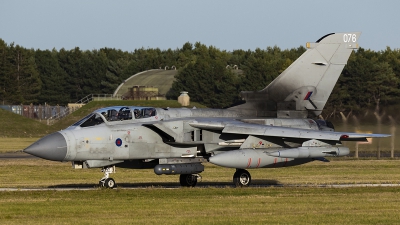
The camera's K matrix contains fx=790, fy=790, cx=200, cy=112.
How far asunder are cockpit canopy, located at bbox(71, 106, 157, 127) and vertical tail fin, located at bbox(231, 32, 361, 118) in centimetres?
362

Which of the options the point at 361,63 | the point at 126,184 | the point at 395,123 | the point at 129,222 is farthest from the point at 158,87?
the point at 129,222

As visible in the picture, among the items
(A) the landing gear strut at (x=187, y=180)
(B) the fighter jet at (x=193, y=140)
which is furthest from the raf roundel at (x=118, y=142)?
(A) the landing gear strut at (x=187, y=180)

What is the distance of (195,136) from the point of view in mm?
23812

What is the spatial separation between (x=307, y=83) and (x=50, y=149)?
9011 millimetres

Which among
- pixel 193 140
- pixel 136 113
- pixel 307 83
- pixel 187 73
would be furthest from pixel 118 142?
pixel 187 73

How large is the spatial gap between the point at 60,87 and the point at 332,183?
350ft

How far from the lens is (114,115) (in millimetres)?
23172

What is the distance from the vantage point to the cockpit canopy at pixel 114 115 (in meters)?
22.9

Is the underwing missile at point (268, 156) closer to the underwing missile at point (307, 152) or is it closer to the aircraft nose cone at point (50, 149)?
the underwing missile at point (307, 152)

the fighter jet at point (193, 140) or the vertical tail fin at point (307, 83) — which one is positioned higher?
the vertical tail fin at point (307, 83)

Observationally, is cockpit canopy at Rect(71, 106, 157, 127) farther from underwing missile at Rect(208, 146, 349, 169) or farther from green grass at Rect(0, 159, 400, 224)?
underwing missile at Rect(208, 146, 349, 169)

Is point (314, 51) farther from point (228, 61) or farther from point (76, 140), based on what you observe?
point (228, 61)

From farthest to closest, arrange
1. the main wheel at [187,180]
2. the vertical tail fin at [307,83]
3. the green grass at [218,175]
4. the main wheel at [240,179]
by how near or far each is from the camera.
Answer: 1. the green grass at [218,175]
2. the vertical tail fin at [307,83]
3. the main wheel at [187,180]
4. the main wheel at [240,179]

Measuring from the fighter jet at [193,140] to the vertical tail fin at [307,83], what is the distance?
58 mm
